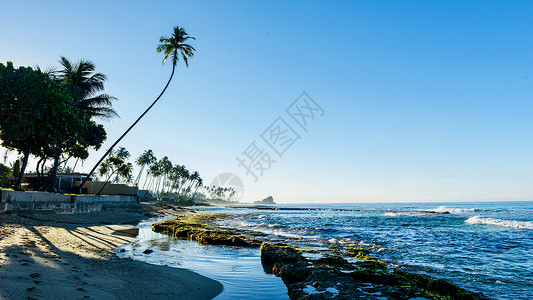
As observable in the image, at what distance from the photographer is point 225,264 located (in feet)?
31.9

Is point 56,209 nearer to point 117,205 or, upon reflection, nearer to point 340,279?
point 117,205

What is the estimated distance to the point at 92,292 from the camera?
525cm

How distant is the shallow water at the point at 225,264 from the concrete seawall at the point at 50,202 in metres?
8.47

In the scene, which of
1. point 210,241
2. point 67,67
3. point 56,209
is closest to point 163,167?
point 67,67

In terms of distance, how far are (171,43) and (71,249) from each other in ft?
90.7

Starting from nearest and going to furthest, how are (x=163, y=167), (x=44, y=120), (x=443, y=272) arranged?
1. (x=443, y=272)
2. (x=44, y=120)
3. (x=163, y=167)

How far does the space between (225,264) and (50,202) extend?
17302 mm

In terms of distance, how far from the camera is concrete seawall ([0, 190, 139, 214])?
50.6ft

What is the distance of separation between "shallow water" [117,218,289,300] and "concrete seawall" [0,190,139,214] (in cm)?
847

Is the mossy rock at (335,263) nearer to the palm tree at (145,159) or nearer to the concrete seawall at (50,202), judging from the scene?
the concrete seawall at (50,202)

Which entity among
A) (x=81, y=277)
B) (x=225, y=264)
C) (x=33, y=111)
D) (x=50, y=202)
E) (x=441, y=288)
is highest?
(x=33, y=111)

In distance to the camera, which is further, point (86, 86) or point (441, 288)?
point (86, 86)

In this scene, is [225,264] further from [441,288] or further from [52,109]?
[52,109]

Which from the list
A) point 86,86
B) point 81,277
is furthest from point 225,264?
point 86,86
